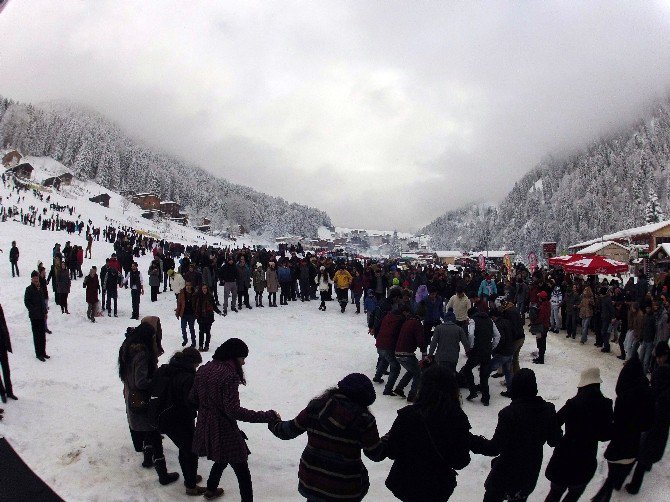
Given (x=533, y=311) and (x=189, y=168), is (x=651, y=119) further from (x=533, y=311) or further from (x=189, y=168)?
(x=533, y=311)

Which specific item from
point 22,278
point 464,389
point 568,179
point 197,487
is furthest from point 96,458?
point 568,179

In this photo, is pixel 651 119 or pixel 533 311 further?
pixel 651 119

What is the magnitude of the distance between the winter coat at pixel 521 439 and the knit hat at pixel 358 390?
1182 millimetres

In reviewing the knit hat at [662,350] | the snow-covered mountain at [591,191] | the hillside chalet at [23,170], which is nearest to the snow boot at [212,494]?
the knit hat at [662,350]

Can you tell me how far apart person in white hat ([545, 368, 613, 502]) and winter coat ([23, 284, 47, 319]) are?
8.80 metres

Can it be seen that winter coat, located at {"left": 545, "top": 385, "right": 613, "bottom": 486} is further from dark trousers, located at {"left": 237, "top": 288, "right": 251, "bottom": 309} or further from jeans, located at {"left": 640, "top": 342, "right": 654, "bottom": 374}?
dark trousers, located at {"left": 237, "top": 288, "right": 251, "bottom": 309}

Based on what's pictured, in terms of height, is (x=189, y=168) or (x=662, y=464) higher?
(x=189, y=168)

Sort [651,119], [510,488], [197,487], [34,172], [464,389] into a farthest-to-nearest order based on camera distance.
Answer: [651,119], [34,172], [464,389], [197,487], [510,488]

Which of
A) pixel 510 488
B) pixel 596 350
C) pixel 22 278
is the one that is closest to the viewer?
pixel 510 488

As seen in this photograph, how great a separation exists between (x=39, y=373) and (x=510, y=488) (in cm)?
781

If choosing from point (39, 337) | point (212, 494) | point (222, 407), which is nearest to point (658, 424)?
point (222, 407)

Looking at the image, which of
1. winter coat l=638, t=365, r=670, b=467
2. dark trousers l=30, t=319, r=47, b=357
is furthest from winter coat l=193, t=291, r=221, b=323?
winter coat l=638, t=365, r=670, b=467

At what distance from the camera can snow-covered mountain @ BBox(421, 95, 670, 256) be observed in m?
123

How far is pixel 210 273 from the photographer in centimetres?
1566
